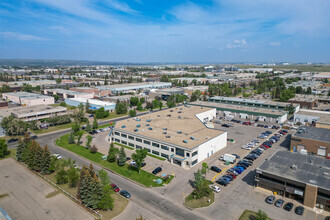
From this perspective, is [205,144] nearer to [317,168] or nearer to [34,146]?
[317,168]

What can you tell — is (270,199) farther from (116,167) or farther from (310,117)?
(310,117)

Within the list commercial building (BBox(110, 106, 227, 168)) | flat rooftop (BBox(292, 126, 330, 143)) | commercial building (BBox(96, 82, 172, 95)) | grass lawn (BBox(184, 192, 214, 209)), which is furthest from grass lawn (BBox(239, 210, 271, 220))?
commercial building (BBox(96, 82, 172, 95))

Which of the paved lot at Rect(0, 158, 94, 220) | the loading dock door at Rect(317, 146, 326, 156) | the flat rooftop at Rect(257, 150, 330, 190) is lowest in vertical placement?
the paved lot at Rect(0, 158, 94, 220)

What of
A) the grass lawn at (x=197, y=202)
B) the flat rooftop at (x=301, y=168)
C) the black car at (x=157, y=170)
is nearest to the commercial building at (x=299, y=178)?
the flat rooftop at (x=301, y=168)

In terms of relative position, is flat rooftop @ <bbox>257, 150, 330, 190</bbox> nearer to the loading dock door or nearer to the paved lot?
the loading dock door

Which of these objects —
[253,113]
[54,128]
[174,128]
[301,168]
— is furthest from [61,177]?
[253,113]

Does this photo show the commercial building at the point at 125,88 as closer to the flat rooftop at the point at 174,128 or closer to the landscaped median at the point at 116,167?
the flat rooftop at the point at 174,128
